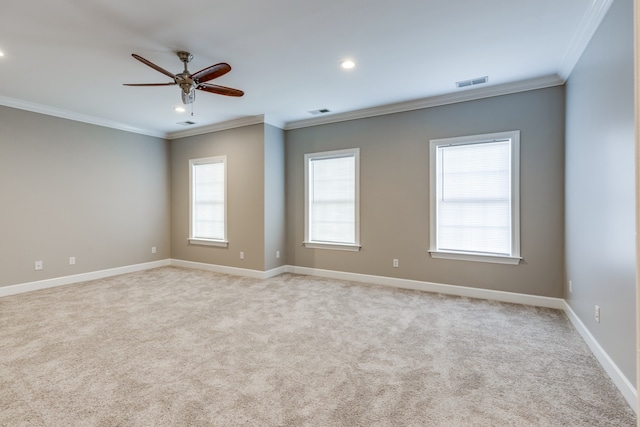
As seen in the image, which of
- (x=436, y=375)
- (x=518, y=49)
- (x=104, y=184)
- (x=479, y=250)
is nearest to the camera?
(x=436, y=375)

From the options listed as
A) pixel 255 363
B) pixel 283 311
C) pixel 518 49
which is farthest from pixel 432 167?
pixel 255 363

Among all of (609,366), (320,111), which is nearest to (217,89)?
(320,111)

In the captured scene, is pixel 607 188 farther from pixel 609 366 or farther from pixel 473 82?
pixel 473 82

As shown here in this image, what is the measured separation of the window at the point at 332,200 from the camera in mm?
5211

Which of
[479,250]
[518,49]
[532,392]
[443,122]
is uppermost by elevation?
[518,49]

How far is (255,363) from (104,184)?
4758 millimetres

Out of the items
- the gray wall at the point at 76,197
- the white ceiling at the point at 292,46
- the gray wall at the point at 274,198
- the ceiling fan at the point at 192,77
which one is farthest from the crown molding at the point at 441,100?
the gray wall at the point at 76,197

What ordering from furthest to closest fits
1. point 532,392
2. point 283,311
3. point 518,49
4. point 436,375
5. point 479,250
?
point 479,250, point 283,311, point 518,49, point 436,375, point 532,392

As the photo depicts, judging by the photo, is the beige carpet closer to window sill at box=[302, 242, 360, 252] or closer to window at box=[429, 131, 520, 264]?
window at box=[429, 131, 520, 264]

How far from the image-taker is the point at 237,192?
5715mm

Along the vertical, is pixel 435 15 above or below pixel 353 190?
above

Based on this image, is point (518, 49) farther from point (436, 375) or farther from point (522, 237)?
point (436, 375)

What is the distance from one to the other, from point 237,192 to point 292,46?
3.17 m

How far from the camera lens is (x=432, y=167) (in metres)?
4.52
